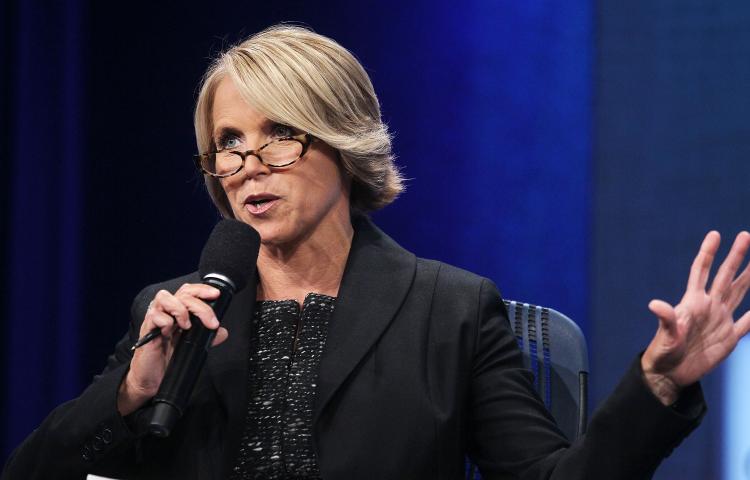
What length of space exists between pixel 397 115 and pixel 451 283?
4.01 ft

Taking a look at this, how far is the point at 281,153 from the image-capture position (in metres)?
1.75

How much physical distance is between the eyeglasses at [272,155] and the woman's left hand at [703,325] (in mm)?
705

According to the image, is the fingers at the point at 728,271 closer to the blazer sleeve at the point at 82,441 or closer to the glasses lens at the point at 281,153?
the glasses lens at the point at 281,153

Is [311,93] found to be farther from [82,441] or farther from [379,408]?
[82,441]

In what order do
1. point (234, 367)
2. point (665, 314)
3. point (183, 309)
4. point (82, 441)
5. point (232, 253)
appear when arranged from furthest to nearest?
point (234, 367), point (82, 441), point (232, 253), point (183, 309), point (665, 314)

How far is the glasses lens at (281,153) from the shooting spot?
1.75 m

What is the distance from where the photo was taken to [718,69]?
2.60 meters

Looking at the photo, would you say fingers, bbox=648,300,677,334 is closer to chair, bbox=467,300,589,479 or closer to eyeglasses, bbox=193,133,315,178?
chair, bbox=467,300,589,479

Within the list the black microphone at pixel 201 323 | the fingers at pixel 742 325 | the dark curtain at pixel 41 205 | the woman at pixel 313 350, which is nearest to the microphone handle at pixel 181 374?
the black microphone at pixel 201 323

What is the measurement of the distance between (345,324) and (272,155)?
30cm

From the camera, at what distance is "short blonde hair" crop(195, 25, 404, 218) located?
176 centimetres

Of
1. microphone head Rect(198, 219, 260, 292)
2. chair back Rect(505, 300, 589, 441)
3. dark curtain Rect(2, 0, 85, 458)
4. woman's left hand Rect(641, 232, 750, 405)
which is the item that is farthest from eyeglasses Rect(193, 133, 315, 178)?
dark curtain Rect(2, 0, 85, 458)

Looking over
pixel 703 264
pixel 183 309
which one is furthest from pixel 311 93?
pixel 703 264

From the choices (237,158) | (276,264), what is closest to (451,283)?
(276,264)
